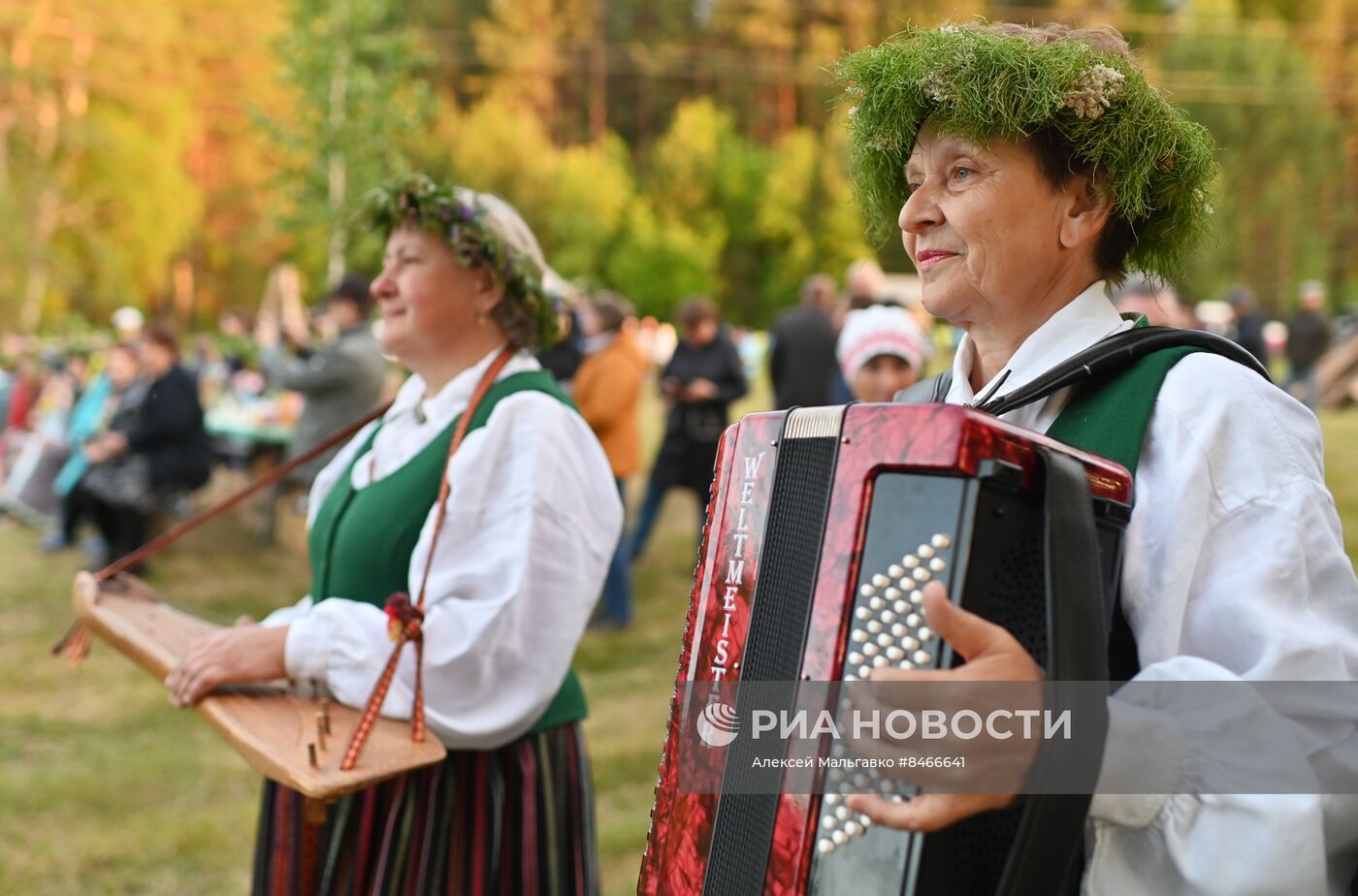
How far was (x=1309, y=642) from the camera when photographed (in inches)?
42.6

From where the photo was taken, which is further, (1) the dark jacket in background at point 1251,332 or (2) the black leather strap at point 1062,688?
(1) the dark jacket in background at point 1251,332

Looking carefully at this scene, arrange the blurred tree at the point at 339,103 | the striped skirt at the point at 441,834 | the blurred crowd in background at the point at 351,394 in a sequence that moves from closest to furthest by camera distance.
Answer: the striped skirt at the point at 441,834 → the blurred crowd in background at the point at 351,394 → the blurred tree at the point at 339,103

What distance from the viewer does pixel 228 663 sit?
196 cm

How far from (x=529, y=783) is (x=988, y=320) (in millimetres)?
1276

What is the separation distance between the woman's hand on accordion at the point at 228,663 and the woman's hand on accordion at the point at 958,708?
129 cm

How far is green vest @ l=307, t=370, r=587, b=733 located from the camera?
2.11 metres

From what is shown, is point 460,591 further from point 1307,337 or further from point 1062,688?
point 1307,337

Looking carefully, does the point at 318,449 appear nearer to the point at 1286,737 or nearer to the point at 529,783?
the point at 529,783

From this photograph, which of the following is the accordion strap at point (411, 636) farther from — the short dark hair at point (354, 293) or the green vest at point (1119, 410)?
the short dark hair at point (354, 293)

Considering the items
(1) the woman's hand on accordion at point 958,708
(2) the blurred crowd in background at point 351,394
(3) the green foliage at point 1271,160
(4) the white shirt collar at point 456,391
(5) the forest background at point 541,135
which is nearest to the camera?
(1) the woman's hand on accordion at point 958,708

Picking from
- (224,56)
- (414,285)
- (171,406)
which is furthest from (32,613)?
(224,56)

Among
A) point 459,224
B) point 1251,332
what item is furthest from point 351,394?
point 1251,332

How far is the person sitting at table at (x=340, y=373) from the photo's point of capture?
6.05 metres

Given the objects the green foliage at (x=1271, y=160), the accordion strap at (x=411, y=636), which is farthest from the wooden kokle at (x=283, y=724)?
the green foliage at (x=1271, y=160)
